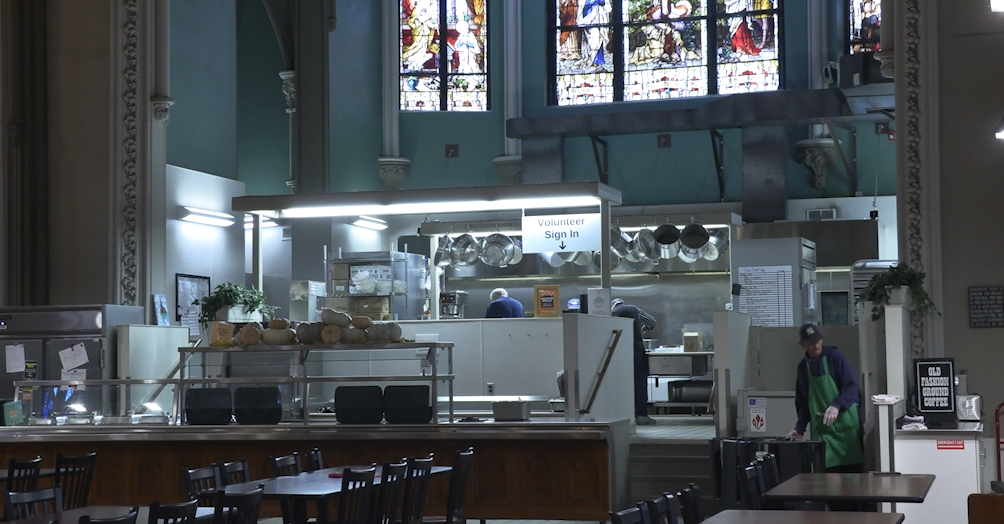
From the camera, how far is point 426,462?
265 inches

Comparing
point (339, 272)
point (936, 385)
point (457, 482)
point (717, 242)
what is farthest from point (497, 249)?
point (457, 482)

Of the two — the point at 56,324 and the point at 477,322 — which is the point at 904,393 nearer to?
the point at 477,322

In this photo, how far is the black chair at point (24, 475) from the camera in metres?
7.12

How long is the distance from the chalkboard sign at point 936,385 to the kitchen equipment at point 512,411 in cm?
254

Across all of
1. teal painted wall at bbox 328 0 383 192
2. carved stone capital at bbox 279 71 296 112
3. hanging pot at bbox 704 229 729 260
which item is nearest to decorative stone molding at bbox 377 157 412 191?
teal painted wall at bbox 328 0 383 192

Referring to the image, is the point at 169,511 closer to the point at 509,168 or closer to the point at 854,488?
the point at 854,488

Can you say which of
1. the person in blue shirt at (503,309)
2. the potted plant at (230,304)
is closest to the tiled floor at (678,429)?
the person in blue shirt at (503,309)

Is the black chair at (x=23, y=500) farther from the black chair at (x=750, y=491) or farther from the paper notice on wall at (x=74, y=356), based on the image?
the paper notice on wall at (x=74, y=356)

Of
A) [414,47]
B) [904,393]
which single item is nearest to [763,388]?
[904,393]

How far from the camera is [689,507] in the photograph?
4.84 metres

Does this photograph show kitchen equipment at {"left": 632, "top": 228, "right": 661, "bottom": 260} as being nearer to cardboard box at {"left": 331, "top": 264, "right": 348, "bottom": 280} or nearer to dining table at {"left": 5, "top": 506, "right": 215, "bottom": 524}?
cardboard box at {"left": 331, "top": 264, "right": 348, "bottom": 280}

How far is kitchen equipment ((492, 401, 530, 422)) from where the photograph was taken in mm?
8352

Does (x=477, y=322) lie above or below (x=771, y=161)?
below

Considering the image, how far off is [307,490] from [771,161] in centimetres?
981
